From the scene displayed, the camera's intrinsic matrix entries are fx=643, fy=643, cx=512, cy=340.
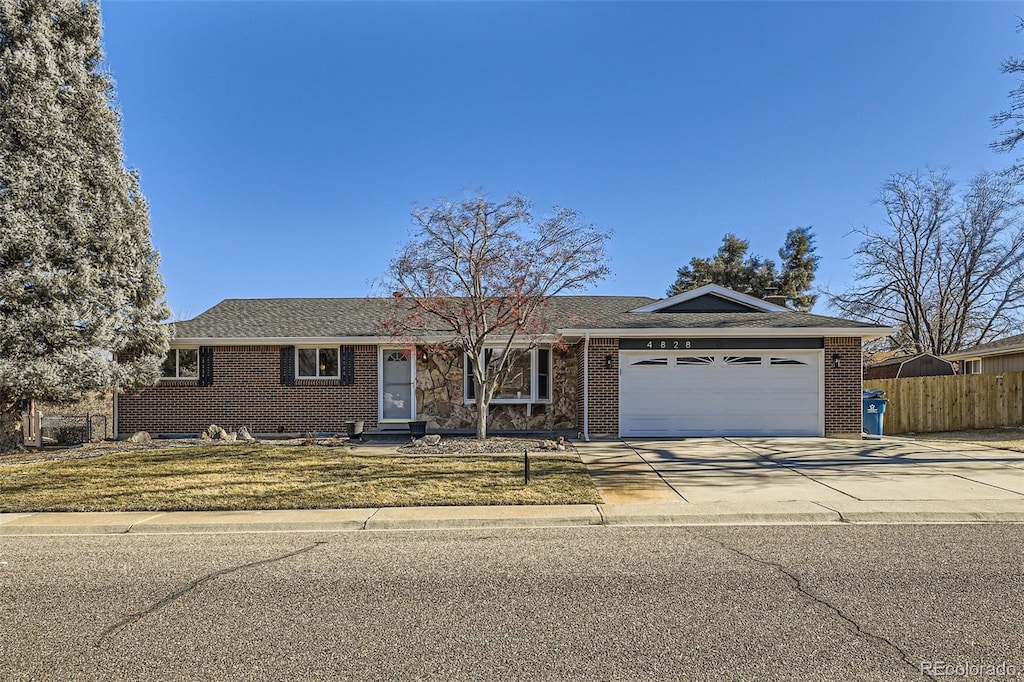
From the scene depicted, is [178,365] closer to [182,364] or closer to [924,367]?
[182,364]

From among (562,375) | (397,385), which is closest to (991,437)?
(562,375)

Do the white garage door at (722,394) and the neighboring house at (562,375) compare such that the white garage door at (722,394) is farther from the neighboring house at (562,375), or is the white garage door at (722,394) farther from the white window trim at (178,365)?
the white window trim at (178,365)

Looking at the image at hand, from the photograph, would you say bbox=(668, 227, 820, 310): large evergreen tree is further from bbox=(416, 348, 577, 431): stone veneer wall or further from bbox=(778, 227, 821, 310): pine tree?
bbox=(416, 348, 577, 431): stone veneer wall

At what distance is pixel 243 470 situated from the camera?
38.5 feet

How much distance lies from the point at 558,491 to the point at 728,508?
8.10ft

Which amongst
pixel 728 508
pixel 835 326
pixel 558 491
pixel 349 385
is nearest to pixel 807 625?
pixel 728 508

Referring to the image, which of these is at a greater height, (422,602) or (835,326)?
(835,326)

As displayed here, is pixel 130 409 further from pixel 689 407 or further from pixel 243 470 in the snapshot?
pixel 689 407

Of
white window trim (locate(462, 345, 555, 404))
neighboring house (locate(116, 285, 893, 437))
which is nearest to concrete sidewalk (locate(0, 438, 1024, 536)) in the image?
neighboring house (locate(116, 285, 893, 437))

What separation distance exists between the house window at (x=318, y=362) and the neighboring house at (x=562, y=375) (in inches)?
1.1

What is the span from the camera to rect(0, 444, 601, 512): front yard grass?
923 centimetres

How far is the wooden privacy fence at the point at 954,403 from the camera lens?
20.6 meters

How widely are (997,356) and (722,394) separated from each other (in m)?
17.8

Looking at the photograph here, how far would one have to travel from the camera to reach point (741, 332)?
16312 mm
